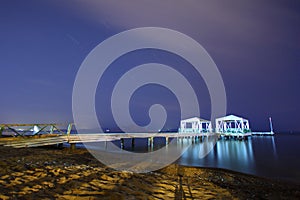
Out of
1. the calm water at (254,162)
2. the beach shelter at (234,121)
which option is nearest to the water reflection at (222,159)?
the calm water at (254,162)

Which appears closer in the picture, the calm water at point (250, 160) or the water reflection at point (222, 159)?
the calm water at point (250, 160)

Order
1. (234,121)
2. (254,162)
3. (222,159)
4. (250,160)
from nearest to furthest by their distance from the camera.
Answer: (254,162), (250,160), (222,159), (234,121)

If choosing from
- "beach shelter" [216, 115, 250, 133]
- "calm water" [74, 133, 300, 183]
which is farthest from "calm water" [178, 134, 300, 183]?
"beach shelter" [216, 115, 250, 133]

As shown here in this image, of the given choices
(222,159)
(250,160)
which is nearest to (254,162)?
(250,160)

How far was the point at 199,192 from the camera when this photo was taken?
210 inches

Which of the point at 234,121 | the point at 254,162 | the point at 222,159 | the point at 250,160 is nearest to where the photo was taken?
the point at 254,162

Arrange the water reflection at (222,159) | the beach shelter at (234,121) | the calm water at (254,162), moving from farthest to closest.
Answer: the beach shelter at (234,121), the water reflection at (222,159), the calm water at (254,162)

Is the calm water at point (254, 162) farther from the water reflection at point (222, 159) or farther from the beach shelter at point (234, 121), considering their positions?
the beach shelter at point (234, 121)

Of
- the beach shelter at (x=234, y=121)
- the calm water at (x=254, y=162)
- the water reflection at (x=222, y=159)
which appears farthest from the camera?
the beach shelter at (x=234, y=121)

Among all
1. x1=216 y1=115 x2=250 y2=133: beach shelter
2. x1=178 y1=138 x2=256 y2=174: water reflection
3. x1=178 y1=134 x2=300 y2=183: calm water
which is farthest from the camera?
x1=216 y1=115 x2=250 y2=133: beach shelter

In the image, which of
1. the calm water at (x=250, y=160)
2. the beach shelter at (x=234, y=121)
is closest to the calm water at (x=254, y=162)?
the calm water at (x=250, y=160)

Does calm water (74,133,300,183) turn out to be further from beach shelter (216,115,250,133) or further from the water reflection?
beach shelter (216,115,250,133)

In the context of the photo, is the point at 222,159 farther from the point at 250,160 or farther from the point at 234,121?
the point at 234,121

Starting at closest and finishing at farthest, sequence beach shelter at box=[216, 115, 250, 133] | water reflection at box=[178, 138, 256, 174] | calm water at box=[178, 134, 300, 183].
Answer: calm water at box=[178, 134, 300, 183] < water reflection at box=[178, 138, 256, 174] < beach shelter at box=[216, 115, 250, 133]
